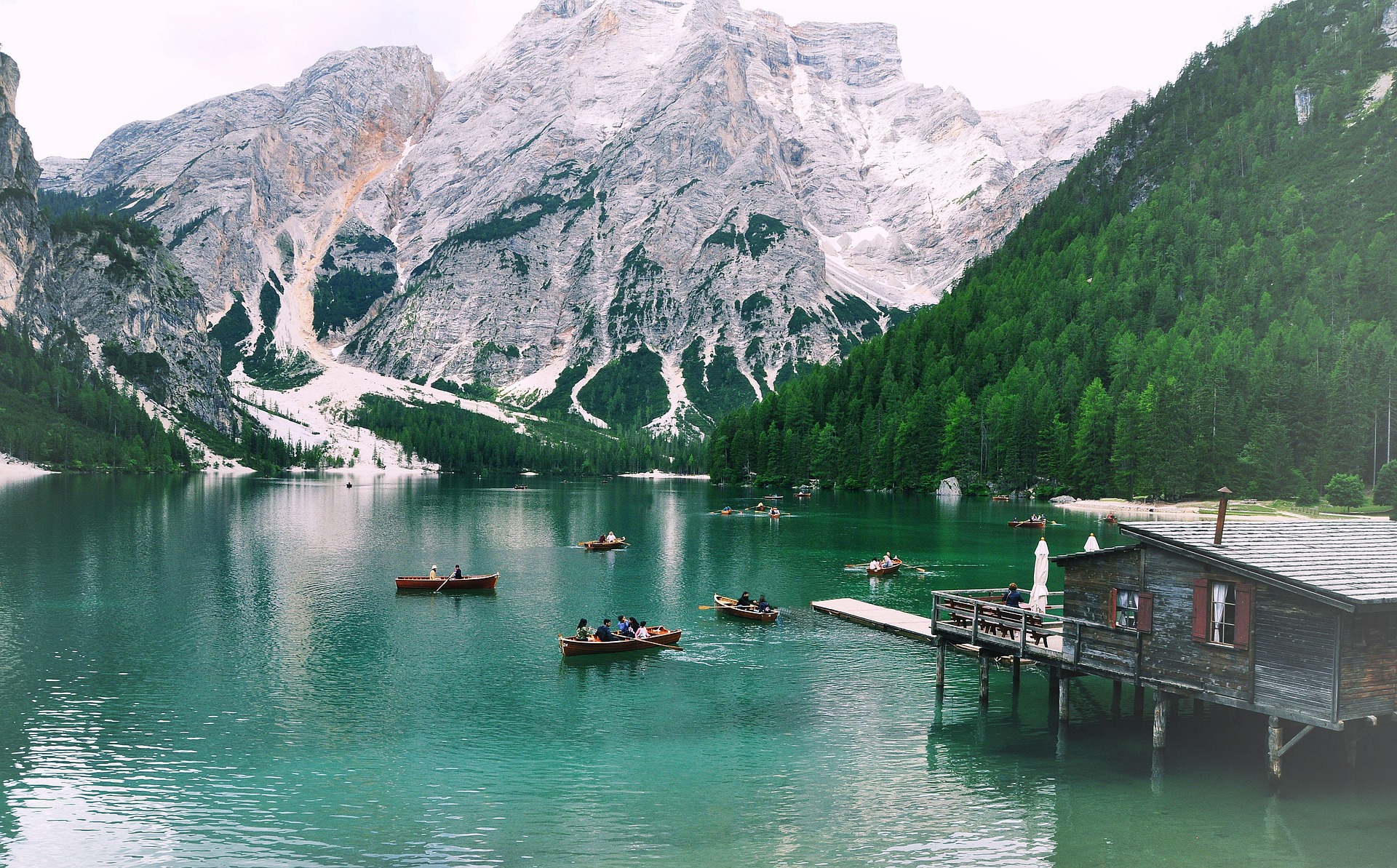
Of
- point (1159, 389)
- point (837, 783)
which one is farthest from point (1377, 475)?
point (837, 783)

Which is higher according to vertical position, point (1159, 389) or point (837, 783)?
point (1159, 389)

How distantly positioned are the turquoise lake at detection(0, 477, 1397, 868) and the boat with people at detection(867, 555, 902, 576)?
857cm

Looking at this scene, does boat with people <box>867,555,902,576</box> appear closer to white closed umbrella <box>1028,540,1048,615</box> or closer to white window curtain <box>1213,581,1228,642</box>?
white closed umbrella <box>1028,540,1048,615</box>

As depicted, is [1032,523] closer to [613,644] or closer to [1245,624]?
[613,644]

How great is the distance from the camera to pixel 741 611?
68.4 meters

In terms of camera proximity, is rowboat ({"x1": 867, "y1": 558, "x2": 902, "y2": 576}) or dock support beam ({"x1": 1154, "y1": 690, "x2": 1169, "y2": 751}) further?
rowboat ({"x1": 867, "y1": 558, "x2": 902, "y2": 576})

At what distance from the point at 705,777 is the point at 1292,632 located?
902 inches

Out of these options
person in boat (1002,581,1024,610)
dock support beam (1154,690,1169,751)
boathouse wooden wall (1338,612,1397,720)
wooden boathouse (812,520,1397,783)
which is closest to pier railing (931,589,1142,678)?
wooden boathouse (812,520,1397,783)

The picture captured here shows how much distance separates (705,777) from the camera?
3616 cm

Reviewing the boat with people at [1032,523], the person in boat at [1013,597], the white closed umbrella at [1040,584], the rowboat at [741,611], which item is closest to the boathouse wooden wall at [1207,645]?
the white closed umbrella at [1040,584]

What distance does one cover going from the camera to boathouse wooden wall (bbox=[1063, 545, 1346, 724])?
3228 cm

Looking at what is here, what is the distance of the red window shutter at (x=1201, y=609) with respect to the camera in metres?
35.2

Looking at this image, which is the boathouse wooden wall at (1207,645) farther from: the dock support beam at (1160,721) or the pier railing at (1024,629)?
→ the dock support beam at (1160,721)

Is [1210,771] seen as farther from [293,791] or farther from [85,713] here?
[85,713]
